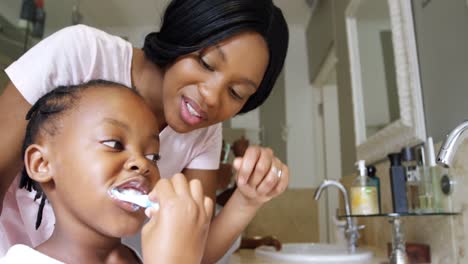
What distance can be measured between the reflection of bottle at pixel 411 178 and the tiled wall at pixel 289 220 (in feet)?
5.15

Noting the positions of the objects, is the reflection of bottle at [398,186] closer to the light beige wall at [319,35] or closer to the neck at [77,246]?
the neck at [77,246]

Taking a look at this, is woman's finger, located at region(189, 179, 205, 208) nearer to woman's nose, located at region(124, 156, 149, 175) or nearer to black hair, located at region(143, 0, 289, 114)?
woman's nose, located at region(124, 156, 149, 175)

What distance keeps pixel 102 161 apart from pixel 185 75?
27 centimetres

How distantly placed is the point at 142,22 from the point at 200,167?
2.29m

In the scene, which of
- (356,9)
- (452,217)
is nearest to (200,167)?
(452,217)

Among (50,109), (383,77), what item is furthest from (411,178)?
(50,109)

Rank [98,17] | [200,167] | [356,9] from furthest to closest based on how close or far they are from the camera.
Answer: [98,17]
[356,9]
[200,167]

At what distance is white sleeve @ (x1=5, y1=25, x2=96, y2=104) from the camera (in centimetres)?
68

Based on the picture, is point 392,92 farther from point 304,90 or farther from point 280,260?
point 304,90

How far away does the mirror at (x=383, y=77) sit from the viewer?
1219mm

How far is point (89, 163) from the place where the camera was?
0.57m

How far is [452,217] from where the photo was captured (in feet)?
3.21

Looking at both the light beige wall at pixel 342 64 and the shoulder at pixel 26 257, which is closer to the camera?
the shoulder at pixel 26 257

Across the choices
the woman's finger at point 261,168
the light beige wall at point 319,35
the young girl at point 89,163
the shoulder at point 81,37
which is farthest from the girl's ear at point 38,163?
the light beige wall at point 319,35
